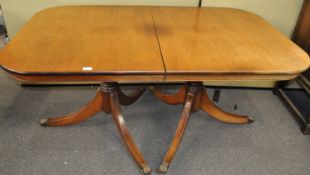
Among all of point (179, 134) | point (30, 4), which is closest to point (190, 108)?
point (179, 134)

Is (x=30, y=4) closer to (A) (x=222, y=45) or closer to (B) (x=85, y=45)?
(B) (x=85, y=45)

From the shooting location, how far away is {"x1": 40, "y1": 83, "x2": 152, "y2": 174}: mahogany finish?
142cm

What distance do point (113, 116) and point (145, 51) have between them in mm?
587

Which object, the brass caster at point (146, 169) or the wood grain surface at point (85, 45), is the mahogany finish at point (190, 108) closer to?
the brass caster at point (146, 169)

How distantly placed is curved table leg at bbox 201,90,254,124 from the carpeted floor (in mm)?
43

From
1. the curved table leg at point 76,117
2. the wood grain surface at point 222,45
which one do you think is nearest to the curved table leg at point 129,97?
the curved table leg at point 76,117

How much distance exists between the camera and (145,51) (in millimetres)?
1058

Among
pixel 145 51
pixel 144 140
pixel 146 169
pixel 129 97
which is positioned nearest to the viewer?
pixel 145 51

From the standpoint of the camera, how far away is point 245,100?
201 cm

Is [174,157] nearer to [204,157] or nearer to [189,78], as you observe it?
[204,157]

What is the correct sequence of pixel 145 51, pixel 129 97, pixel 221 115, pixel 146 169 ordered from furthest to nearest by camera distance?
1. pixel 129 97
2. pixel 221 115
3. pixel 146 169
4. pixel 145 51

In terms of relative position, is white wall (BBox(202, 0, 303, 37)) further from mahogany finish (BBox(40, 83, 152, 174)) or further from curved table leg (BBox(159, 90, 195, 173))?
mahogany finish (BBox(40, 83, 152, 174))

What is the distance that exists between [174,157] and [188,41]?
0.69 meters

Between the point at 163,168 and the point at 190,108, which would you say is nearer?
the point at 163,168
